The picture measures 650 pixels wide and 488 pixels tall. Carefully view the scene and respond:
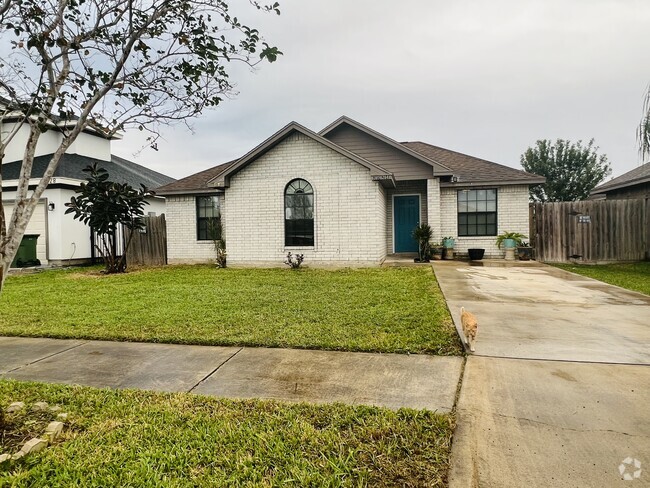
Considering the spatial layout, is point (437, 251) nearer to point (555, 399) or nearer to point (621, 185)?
point (621, 185)

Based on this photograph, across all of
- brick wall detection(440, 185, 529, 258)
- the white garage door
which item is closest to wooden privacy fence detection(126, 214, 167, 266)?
the white garage door

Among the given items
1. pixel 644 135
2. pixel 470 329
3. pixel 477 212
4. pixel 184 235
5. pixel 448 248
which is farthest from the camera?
pixel 184 235

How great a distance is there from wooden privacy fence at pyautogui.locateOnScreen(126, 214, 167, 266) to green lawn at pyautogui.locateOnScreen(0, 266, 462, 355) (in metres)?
4.98

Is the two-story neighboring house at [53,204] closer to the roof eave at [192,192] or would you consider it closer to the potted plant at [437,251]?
the roof eave at [192,192]

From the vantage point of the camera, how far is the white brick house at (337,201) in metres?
12.7

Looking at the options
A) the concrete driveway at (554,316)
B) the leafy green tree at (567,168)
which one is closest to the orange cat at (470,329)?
the concrete driveway at (554,316)

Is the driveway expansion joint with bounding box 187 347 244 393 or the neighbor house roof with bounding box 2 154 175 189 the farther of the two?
the neighbor house roof with bounding box 2 154 175 189

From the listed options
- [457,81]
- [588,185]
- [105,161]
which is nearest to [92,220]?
[105,161]

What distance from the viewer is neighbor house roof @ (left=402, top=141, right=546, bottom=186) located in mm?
14141

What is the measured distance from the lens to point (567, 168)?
35.1 m

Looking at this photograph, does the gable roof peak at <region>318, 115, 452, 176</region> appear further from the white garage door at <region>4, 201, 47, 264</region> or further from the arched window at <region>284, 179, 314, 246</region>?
the white garage door at <region>4, 201, 47, 264</region>

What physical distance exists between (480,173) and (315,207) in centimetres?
689

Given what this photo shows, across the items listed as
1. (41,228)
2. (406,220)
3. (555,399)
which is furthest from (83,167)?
(555,399)

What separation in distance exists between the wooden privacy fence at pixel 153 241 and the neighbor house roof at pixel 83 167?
11.6 feet
